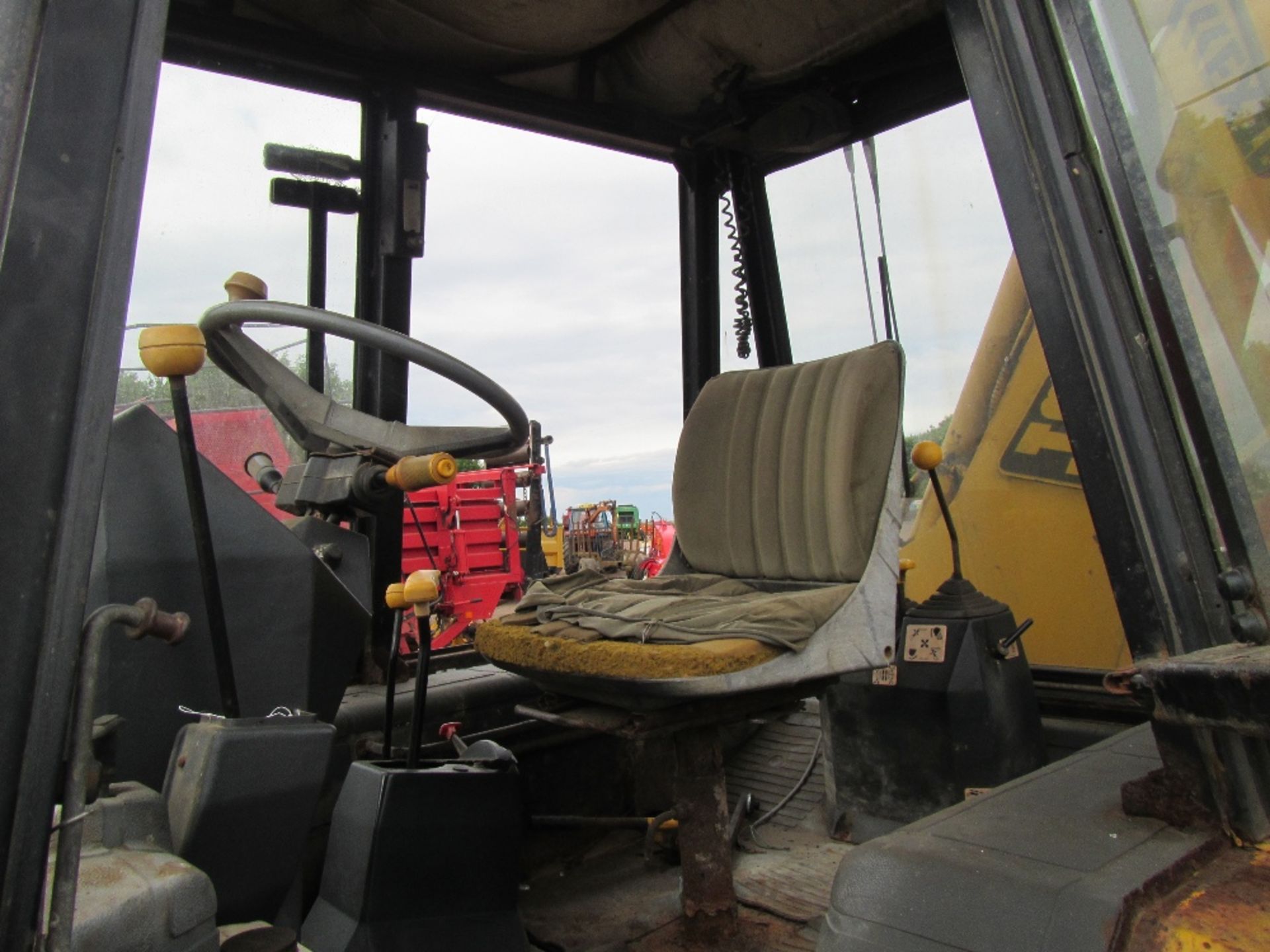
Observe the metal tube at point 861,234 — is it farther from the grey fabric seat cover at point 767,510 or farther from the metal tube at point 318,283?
the metal tube at point 318,283

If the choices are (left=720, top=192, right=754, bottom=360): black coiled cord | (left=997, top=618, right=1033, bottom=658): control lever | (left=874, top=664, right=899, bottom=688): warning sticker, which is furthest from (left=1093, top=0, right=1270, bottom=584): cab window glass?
(left=720, top=192, right=754, bottom=360): black coiled cord

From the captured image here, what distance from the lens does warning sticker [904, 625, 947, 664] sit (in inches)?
66.7

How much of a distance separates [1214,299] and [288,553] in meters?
0.98

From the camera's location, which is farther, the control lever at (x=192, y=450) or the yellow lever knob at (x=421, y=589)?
the yellow lever knob at (x=421, y=589)

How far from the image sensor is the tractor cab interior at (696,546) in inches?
23.6

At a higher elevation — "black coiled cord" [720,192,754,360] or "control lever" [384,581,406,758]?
"black coiled cord" [720,192,754,360]

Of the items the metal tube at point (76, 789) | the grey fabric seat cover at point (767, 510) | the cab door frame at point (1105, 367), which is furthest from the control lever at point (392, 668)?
the cab door frame at point (1105, 367)

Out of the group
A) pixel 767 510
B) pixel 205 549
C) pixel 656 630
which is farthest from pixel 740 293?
pixel 205 549

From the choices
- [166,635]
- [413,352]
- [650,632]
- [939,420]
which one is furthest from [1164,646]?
[939,420]

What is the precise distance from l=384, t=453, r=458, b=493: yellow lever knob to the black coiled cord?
115cm

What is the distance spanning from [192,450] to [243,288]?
46 cm

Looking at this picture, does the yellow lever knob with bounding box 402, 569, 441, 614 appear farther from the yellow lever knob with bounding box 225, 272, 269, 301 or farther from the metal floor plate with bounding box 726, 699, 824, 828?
the metal floor plate with bounding box 726, 699, 824, 828

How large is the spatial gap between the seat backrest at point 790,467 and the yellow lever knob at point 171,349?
1078mm

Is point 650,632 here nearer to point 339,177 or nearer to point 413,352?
point 413,352
